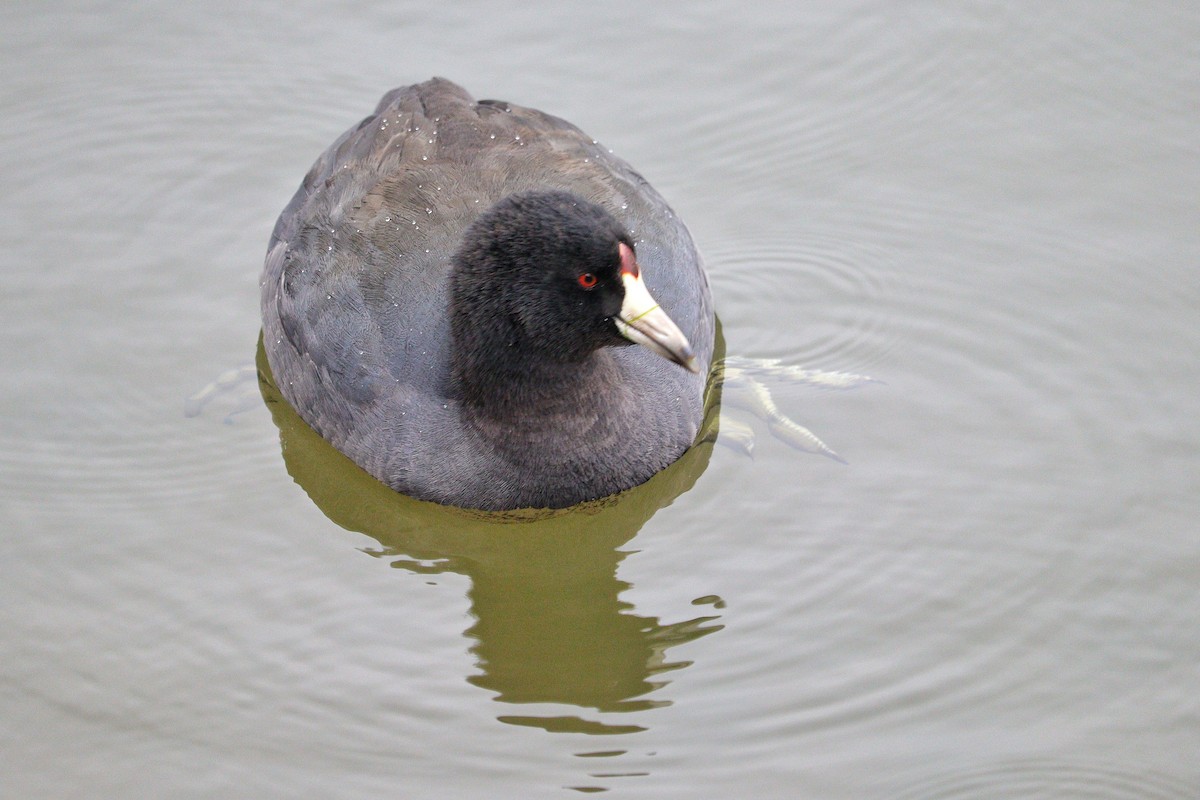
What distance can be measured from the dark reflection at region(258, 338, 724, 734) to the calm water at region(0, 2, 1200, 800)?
0.06 ft

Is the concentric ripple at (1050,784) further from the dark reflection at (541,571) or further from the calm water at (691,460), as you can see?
the dark reflection at (541,571)

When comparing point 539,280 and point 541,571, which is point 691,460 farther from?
point 539,280

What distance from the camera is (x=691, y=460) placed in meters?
7.45

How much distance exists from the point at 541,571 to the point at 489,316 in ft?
3.54

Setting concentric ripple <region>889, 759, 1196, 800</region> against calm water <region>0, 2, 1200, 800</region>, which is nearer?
concentric ripple <region>889, 759, 1196, 800</region>

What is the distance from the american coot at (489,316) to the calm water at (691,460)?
264 millimetres

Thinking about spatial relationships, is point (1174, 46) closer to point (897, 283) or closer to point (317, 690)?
point (897, 283)

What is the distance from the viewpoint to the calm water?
602cm

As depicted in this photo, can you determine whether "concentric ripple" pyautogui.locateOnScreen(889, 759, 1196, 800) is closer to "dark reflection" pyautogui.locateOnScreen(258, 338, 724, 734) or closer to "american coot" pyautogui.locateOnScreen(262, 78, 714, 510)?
"dark reflection" pyautogui.locateOnScreen(258, 338, 724, 734)

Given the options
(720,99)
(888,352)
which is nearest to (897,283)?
(888,352)

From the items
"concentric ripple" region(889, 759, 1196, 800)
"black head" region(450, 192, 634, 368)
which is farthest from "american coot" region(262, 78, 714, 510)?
"concentric ripple" region(889, 759, 1196, 800)

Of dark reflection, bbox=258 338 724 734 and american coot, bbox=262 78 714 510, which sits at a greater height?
american coot, bbox=262 78 714 510

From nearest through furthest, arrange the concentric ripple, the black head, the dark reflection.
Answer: the concentric ripple → the dark reflection → the black head

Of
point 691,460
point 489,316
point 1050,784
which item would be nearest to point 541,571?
point 691,460
